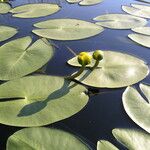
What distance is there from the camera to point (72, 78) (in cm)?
130

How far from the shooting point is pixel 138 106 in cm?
119

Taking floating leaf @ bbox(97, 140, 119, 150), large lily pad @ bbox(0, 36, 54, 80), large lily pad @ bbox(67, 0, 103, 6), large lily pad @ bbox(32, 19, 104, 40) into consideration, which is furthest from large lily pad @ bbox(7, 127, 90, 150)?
large lily pad @ bbox(67, 0, 103, 6)

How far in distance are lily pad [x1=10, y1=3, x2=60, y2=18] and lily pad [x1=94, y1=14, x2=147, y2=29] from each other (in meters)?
0.33

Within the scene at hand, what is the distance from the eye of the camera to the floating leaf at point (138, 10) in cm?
214

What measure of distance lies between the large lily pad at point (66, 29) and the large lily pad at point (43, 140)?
752 millimetres

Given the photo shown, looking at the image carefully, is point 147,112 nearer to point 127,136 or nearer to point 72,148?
point 127,136

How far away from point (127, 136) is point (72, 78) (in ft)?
1.19

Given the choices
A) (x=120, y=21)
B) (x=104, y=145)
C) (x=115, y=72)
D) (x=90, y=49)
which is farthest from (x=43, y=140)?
(x=120, y=21)

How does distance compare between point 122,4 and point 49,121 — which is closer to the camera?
point 49,121

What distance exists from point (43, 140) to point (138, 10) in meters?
1.48

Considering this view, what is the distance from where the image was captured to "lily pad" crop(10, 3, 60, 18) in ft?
6.66

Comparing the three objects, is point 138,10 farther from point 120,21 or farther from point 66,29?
point 66,29

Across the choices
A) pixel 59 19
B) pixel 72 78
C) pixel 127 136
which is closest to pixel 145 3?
pixel 59 19

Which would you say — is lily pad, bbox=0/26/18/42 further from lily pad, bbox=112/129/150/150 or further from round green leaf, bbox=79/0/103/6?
lily pad, bbox=112/129/150/150
